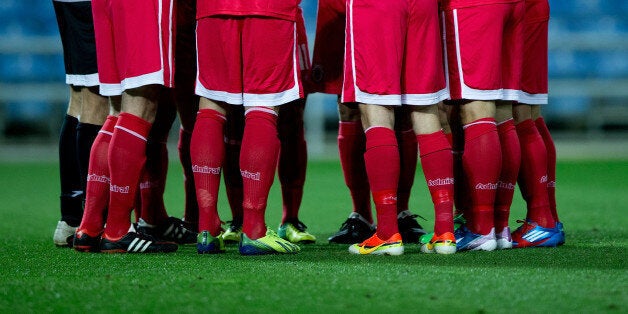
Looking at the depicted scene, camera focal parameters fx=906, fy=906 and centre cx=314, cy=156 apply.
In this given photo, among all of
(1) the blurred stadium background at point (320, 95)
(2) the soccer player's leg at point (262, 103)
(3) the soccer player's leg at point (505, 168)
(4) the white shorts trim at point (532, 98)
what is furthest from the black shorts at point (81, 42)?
(1) the blurred stadium background at point (320, 95)

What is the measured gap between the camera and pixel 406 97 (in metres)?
4.17

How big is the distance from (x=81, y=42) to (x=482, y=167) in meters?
2.15

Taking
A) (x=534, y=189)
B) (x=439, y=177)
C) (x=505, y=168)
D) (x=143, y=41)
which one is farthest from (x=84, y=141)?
(x=534, y=189)

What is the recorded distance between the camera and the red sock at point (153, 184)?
4852 mm

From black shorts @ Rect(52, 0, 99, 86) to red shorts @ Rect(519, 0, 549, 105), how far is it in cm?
219

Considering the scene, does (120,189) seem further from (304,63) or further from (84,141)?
(304,63)

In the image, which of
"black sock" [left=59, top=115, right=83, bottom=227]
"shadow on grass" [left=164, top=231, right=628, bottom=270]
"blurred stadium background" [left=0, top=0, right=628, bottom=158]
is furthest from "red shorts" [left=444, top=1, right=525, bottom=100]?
"blurred stadium background" [left=0, top=0, right=628, bottom=158]

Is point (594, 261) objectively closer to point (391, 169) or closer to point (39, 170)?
point (391, 169)

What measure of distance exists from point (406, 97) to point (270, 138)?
0.65 metres

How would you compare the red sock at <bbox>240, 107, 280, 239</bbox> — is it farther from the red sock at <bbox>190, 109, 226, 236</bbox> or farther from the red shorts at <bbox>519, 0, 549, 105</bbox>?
the red shorts at <bbox>519, 0, 549, 105</bbox>

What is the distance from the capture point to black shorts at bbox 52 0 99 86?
4.66 metres

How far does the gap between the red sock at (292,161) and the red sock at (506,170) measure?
3.85 ft

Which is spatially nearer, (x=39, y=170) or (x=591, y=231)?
(x=591, y=231)

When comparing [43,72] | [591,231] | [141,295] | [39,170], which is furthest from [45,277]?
[43,72]
